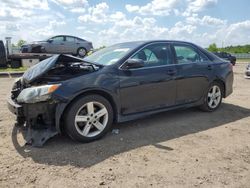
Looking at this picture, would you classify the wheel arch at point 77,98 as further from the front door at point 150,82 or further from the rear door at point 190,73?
the rear door at point 190,73

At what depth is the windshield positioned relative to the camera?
499 centimetres

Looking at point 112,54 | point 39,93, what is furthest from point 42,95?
point 112,54

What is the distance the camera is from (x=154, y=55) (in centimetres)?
534

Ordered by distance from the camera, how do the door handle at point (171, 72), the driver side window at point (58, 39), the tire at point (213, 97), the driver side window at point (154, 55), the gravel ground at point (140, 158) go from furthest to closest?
1. the driver side window at point (58, 39)
2. the tire at point (213, 97)
3. the door handle at point (171, 72)
4. the driver side window at point (154, 55)
5. the gravel ground at point (140, 158)

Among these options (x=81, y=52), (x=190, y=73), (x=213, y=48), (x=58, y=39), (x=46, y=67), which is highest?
(x=58, y=39)

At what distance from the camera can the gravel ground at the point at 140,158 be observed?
330 cm

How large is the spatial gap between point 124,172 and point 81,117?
1.22 m

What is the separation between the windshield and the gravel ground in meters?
1.19

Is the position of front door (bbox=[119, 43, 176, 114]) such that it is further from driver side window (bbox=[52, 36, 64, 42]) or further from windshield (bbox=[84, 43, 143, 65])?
driver side window (bbox=[52, 36, 64, 42])

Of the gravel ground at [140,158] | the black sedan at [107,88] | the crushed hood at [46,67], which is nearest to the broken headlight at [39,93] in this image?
the black sedan at [107,88]

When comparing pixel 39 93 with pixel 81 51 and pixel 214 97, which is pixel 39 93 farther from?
pixel 81 51

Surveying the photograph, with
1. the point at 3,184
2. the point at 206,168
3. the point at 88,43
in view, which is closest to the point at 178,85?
the point at 206,168

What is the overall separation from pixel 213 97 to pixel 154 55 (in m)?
1.87

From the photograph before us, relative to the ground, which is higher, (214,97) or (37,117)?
(37,117)
